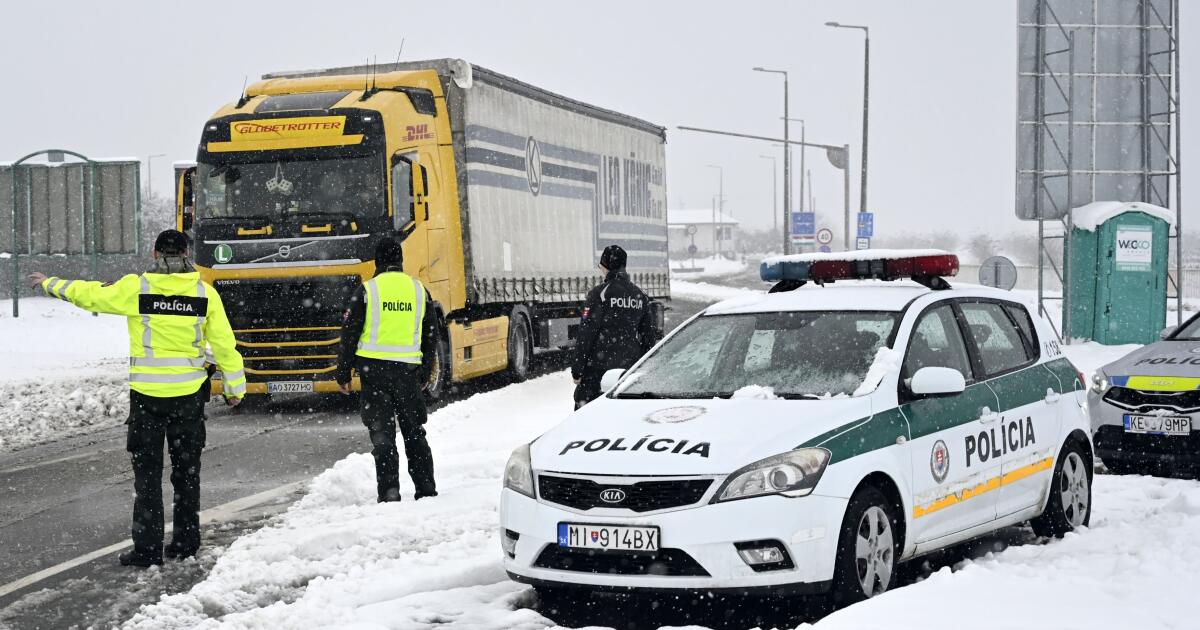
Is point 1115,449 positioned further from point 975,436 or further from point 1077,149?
point 1077,149

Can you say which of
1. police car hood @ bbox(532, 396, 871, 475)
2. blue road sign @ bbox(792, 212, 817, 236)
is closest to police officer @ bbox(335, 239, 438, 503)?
police car hood @ bbox(532, 396, 871, 475)

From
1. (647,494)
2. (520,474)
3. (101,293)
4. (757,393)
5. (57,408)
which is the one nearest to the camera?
(647,494)

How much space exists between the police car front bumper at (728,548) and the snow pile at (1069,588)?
0.33 metres

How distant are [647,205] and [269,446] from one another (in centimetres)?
1369

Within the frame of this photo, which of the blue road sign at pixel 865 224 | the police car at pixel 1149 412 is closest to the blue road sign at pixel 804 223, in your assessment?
the blue road sign at pixel 865 224

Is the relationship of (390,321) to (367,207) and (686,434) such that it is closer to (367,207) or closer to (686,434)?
(686,434)

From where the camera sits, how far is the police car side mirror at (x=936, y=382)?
680 cm

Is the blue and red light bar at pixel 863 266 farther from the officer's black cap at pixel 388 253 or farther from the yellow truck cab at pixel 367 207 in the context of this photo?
the yellow truck cab at pixel 367 207

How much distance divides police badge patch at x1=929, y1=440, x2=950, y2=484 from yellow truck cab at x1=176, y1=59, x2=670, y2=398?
9.27 meters

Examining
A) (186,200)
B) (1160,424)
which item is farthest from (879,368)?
(186,200)

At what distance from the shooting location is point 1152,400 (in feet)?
35.5

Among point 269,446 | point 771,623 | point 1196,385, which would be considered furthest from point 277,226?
point 771,623

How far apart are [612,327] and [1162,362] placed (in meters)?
4.17

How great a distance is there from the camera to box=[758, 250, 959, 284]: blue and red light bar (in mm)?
8008
